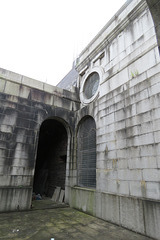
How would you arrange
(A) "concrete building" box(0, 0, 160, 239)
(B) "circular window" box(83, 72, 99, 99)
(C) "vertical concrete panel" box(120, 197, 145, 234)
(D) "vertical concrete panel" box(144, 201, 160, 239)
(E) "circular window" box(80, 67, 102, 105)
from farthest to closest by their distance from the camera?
1. (B) "circular window" box(83, 72, 99, 99)
2. (E) "circular window" box(80, 67, 102, 105)
3. (A) "concrete building" box(0, 0, 160, 239)
4. (C) "vertical concrete panel" box(120, 197, 145, 234)
5. (D) "vertical concrete panel" box(144, 201, 160, 239)

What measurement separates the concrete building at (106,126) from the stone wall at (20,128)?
0.13ft

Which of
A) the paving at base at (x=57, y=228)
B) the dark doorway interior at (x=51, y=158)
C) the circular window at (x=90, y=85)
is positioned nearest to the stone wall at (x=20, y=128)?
the paving at base at (x=57, y=228)

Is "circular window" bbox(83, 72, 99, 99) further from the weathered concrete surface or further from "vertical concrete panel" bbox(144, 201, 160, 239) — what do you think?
the weathered concrete surface

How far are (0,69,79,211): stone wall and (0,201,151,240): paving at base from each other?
83cm

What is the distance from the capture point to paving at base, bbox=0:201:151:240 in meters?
4.12

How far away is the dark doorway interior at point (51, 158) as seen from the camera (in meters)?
10.3

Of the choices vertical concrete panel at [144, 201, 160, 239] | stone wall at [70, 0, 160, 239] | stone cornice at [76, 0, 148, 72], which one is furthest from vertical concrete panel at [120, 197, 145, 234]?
stone cornice at [76, 0, 148, 72]

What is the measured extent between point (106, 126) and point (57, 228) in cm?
403

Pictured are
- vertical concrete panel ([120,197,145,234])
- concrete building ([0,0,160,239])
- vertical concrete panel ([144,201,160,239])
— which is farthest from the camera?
concrete building ([0,0,160,239])

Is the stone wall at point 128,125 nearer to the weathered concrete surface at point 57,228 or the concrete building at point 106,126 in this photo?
the concrete building at point 106,126

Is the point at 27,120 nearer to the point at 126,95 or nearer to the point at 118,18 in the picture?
the point at 126,95

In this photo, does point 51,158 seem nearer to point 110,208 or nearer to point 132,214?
Answer: point 110,208

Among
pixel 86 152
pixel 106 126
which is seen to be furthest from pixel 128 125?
pixel 86 152

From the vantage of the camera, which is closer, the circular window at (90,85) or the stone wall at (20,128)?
the stone wall at (20,128)
